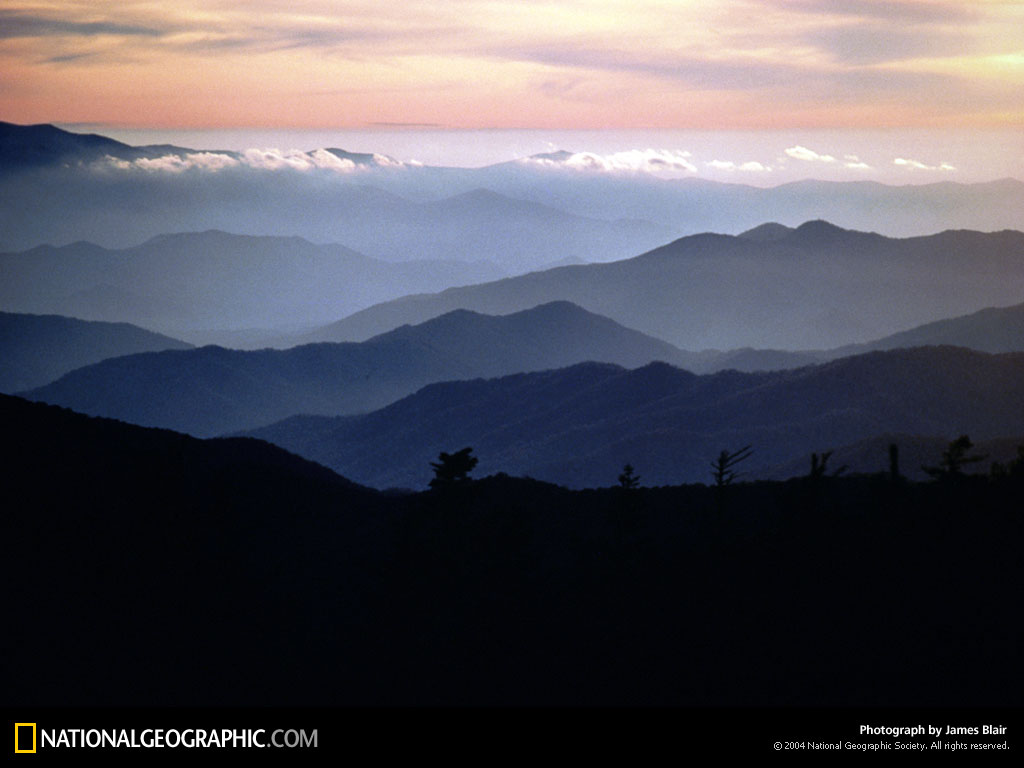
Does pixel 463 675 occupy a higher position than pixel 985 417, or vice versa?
pixel 985 417

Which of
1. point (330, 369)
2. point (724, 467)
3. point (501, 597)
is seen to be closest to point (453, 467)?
point (501, 597)

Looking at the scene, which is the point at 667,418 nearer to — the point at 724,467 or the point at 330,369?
the point at 724,467

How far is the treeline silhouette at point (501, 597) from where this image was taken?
23.9 m

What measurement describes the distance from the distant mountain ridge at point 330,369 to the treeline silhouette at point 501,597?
109m

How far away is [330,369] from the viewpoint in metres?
162

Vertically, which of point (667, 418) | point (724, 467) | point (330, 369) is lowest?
point (724, 467)

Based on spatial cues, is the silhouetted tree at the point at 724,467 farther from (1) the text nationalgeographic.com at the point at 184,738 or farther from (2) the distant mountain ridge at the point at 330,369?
(2) the distant mountain ridge at the point at 330,369

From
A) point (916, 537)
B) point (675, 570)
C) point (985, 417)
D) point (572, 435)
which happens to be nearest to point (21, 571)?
point (675, 570)

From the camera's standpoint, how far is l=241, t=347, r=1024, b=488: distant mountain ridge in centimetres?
8350

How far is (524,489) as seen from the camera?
123 ft

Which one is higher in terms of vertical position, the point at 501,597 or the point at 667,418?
the point at 667,418

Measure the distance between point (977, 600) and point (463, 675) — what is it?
12.5 meters

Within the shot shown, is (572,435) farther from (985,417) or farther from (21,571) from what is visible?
(21,571)

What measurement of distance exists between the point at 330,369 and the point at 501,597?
138299mm
